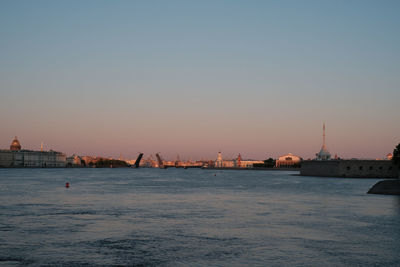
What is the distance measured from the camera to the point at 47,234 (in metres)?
25.6

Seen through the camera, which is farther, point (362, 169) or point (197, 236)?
point (362, 169)

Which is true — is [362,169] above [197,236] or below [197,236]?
above

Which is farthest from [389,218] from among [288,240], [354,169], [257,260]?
[354,169]

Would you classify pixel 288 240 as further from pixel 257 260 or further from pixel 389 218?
pixel 389 218

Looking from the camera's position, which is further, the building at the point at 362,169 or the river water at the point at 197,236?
the building at the point at 362,169

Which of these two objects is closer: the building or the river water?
the river water

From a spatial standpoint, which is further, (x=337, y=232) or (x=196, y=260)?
(x=337, y=232)

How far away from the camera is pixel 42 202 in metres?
44.7

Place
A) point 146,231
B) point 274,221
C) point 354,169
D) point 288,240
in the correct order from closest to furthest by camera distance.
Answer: point 288,240, point 146,231, point 274,221, point 354,169

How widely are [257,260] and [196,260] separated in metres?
2.59

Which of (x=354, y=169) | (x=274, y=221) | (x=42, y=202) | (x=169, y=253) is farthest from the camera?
(x=354, y=169)

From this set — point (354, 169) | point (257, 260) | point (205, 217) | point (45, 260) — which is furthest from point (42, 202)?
point (354, 169)

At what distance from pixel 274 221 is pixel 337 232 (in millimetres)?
5543

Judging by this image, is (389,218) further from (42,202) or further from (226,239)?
(42,202)
